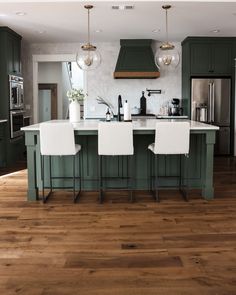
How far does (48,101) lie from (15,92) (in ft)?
12.9

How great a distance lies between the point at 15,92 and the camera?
7.51 m

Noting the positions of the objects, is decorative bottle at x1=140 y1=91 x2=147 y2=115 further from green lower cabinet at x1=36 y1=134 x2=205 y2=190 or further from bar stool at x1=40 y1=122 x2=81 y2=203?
bar stool at x1=40 y1=122 x2=81 y2=203

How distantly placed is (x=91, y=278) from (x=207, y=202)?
7.84ft

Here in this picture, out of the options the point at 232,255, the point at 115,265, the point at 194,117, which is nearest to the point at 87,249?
the point at 115,265

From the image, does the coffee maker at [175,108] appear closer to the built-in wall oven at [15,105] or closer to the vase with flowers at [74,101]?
the built-in wall oven at [15,105]

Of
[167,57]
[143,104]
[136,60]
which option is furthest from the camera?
[143,104]

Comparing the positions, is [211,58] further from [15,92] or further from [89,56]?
[15,92]

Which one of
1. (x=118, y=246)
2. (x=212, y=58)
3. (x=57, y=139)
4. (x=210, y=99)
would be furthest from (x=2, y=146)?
(x=212, y=58)

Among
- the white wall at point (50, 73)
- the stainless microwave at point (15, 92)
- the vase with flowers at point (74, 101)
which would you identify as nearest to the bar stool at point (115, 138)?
the vase with flowers at point (74, 101)

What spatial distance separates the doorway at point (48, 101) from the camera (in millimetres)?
11312

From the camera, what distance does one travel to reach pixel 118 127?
4.54m

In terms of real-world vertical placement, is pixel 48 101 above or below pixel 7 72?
below

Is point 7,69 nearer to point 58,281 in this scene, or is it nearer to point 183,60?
point 183,60

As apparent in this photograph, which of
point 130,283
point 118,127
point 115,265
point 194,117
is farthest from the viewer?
point 194,117
